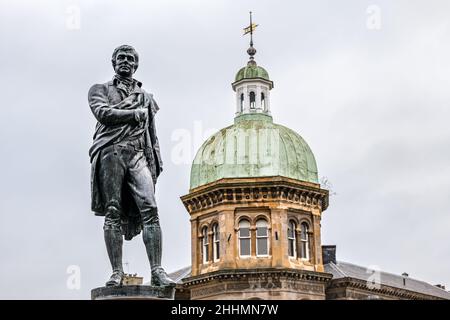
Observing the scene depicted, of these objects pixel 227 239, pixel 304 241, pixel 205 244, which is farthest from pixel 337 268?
pixel 227 239

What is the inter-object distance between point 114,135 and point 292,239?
35.9 m

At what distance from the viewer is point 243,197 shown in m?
45.0

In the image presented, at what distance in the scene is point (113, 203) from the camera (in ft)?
33.4

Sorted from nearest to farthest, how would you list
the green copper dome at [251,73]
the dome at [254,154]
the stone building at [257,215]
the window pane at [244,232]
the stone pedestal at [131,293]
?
the stone pedestal at [131,293]
the stone building at [257,215]
the window pane at [244,232]
the dome at [254,154]
the green copper dome at [251,73]

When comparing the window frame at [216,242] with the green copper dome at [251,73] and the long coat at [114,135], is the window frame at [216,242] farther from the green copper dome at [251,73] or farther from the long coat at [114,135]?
the long coat at [114,135]

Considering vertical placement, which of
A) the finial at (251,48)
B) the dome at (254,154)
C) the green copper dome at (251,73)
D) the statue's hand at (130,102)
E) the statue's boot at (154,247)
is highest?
the finial at (251,48)

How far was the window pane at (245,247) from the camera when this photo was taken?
44531 mm

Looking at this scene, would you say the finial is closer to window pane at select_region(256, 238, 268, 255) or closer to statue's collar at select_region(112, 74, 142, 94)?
window pane at select_region(256, 238, 268, 255)

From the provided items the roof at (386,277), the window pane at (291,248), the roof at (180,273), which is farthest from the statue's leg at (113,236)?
the roof at (180,273)

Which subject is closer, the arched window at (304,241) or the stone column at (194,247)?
the arched window at (304,241)

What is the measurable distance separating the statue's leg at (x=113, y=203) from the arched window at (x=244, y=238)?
3451 centimetres

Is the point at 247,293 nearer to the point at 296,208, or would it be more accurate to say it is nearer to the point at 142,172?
the point at 296,208

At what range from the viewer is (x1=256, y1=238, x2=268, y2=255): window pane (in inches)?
1751
